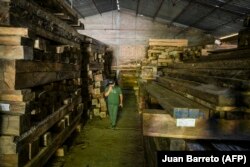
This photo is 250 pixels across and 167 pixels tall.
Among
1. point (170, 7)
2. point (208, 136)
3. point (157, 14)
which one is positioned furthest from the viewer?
point (157, 14)

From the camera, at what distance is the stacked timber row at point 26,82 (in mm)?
3506

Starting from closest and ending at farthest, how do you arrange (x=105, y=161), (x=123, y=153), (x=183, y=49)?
1. (x=105, y=161)
2. (x=123, y=153)
3. (x=183, y=49)

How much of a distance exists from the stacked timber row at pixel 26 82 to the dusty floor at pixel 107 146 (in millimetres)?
1059

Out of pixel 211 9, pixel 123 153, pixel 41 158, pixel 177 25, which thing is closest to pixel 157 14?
pixel 177 25

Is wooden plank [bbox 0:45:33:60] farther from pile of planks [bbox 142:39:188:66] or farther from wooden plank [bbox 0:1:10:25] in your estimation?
pile of planks [bbox 142:39:188:66]

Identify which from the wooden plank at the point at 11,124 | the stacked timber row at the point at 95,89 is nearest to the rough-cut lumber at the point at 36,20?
the wooden plank at the point at 11,124

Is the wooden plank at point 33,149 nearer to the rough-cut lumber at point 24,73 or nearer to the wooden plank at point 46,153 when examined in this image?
the wooden plank at point 46,153

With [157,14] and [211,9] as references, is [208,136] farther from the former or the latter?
[157,14]

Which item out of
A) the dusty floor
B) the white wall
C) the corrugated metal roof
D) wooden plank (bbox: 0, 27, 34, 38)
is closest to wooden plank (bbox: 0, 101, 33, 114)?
wooden plank (bbox: 0, 27, 34, 38)

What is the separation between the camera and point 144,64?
10.6 meters

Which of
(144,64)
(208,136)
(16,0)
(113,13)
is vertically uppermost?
(113,13)

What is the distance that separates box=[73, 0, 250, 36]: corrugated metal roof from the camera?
13381mm

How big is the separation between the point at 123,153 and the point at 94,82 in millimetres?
4783

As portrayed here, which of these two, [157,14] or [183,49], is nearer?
[183,49]
